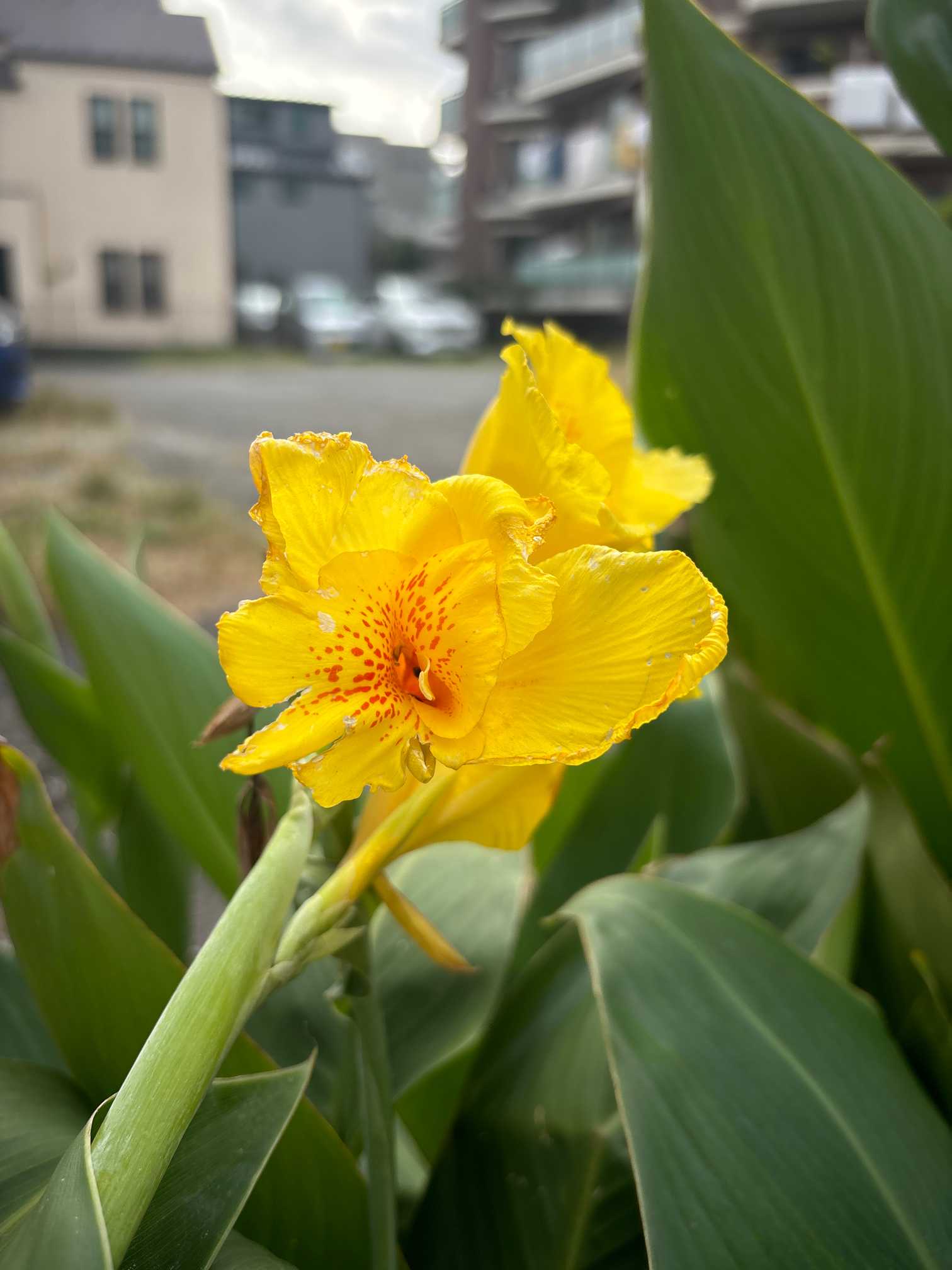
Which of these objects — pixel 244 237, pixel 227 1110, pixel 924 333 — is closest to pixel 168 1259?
pixel 227 1110

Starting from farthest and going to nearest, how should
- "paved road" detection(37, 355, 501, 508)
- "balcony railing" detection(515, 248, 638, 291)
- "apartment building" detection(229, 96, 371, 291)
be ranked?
"balcony railing" detection(515, 248, 638, 291), "paved road" detection(37, 355, 501, 508), "apartment building" detection(229, 96, 371, 291)

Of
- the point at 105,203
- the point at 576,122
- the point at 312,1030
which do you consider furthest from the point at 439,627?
the point at 576,122

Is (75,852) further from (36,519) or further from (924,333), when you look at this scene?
(36,519)

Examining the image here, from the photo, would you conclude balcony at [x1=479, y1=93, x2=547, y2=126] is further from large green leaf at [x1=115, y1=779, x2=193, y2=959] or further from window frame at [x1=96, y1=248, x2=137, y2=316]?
large green leaf at [x1=115, y1=779, x2=193, y2=959]

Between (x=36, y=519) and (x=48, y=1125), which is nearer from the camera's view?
(x=48, y=1125)

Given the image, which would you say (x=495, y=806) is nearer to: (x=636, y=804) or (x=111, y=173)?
(x=636, y=804)

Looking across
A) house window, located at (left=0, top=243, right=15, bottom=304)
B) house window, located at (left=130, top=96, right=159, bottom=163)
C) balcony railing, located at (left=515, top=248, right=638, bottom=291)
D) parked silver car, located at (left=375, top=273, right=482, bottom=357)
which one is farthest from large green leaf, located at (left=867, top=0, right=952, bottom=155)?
parked silver car, located at (left=375, top=273, right=482, bottom=357)
